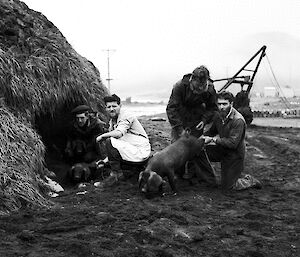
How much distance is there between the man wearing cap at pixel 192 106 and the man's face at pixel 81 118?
1164 millimetres

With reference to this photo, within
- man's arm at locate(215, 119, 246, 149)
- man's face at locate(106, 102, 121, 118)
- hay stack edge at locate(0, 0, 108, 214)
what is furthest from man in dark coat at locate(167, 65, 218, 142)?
hay stack edge at locate(0, 0, 108, 214)

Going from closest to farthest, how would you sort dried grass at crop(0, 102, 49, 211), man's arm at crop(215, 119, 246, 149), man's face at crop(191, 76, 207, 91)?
dried grass at crop(0, 102, 49, 211)
man's face at crop(191, 76, 207, 91)
man's arm at crop(215, 119, 246, 149)

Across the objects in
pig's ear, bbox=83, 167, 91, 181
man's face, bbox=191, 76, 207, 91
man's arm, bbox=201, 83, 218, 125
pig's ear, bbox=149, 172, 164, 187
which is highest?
man's face, bbox=191, 76, 207, 91

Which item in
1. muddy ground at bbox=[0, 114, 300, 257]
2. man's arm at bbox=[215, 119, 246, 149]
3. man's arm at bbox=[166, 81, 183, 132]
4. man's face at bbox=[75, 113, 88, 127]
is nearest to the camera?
muddy ground at bbox=[0, 114, 300, 257]

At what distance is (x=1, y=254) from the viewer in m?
3.26

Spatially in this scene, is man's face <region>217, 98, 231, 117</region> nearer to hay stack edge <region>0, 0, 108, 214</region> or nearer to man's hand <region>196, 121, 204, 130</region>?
man's hand <region>196, 121, 204, 130</region>

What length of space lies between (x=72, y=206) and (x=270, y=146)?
20.4ft

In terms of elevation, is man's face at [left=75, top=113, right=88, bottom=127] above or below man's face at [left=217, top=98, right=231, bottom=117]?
below

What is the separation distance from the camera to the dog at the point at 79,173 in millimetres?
5891

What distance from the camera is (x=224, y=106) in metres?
5.36

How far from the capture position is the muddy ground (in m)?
3.53

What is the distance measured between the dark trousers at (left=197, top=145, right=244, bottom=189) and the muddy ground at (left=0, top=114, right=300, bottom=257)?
179 millimetres

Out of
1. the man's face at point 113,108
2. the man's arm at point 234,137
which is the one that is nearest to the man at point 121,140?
the man's face at point 113,108

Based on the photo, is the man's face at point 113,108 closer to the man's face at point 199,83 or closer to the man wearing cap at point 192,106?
the man wearing cap at point 192,106
